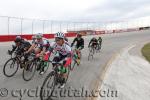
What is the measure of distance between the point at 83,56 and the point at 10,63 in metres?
10.4

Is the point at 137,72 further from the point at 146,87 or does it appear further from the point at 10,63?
the point at 10,63

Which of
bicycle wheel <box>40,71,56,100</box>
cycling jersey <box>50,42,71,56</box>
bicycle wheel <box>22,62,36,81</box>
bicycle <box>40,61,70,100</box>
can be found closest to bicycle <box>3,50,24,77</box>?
bicycle wheel <box>22,62,36,81</box>

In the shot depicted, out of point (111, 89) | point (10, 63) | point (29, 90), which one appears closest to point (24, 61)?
point (10, 63)

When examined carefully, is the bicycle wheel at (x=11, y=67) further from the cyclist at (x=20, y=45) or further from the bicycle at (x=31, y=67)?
the cyclist at (x=20, y=45)

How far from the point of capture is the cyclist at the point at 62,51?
12.4 meters

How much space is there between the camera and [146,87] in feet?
55.8

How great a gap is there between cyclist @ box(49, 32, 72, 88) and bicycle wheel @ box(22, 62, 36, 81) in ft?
5.91

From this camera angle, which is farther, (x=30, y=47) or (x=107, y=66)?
(x=107, y=66)

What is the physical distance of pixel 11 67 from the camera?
49.5ft

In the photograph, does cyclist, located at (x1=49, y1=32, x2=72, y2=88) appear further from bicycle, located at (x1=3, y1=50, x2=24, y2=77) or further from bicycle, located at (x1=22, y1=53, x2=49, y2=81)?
bicycle, located at (x1=3, y1=50, x2=24, y2=77)

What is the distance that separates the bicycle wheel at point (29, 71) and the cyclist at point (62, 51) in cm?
180

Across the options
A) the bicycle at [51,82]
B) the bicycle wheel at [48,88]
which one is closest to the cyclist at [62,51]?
the bicycle at [51,82]

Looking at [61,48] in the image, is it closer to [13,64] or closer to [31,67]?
[31,67]

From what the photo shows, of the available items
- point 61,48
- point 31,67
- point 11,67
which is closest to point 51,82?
point 61,48
